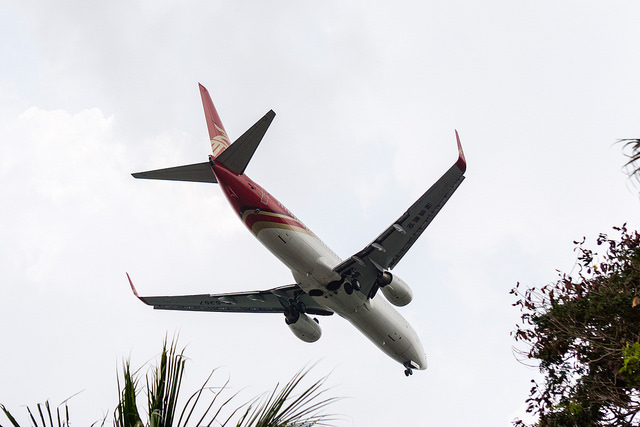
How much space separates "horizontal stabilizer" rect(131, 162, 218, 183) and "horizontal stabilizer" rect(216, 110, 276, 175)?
0.98 meters

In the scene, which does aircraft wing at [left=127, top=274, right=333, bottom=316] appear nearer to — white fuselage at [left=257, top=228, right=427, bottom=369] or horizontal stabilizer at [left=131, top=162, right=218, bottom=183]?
white fuselage at [left=257, top=228, right=427, bottom=369]

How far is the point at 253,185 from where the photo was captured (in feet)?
73.2

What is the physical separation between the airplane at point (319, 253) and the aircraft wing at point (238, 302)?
0.09 metres

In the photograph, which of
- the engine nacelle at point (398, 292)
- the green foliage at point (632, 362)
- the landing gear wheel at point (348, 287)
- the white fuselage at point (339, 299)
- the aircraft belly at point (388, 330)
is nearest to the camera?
the green foliage at point (632, 362)

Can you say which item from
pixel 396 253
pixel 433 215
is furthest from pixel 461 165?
pixel 396 253

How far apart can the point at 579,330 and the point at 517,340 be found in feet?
4.34

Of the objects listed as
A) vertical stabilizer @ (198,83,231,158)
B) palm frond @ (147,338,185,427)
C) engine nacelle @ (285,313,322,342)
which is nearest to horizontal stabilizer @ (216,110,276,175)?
vertical stabilizer @ (198,83,231,158)

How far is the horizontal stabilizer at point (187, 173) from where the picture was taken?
21.5m

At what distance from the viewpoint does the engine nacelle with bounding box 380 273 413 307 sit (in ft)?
78.5

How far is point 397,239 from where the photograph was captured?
23375mm

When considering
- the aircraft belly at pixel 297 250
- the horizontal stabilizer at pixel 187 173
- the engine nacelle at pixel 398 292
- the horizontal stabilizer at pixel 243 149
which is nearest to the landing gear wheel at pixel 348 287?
the aircraft belly at pixel 297 250

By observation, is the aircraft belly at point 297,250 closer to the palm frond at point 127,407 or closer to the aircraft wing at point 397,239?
the aircraft wing at point 397,239

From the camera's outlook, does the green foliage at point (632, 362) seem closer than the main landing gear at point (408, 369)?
Yes

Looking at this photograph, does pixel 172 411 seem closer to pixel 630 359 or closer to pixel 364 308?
pixel 630 359
